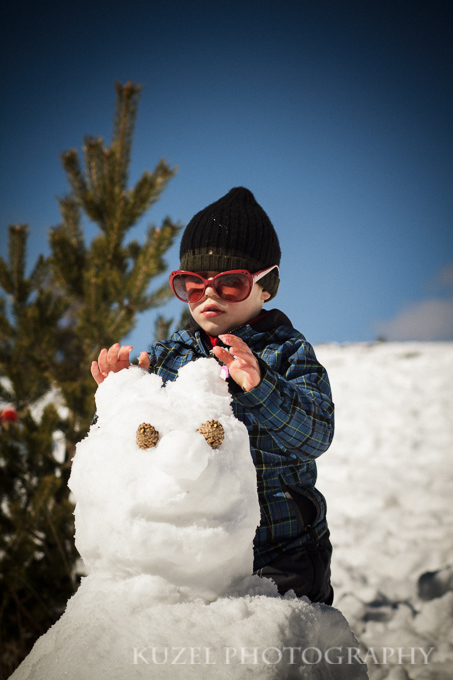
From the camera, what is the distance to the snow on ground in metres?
2.66

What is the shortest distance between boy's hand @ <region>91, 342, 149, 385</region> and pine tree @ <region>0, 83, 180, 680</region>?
4.86ft

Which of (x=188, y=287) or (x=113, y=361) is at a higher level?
(x=188, y=287)

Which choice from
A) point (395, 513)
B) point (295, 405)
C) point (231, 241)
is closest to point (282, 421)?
point (295, 405)

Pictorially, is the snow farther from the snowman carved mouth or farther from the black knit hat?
the black knit hat

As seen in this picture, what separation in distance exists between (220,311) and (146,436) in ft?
1.82

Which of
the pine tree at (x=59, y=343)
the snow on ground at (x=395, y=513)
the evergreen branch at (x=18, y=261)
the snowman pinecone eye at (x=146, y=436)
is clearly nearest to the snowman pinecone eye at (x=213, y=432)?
the snowman pinecone eye at (x=146, y=436)

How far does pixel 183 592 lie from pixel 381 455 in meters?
5.43

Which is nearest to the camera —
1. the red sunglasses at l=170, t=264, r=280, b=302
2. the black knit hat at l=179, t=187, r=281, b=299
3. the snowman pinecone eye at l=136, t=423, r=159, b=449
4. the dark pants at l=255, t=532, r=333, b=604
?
the snowman pinecone eye at l=136, t=423, r=159, b=449

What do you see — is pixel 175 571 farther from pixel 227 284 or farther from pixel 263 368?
pixel 227 284

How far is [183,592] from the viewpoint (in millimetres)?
963

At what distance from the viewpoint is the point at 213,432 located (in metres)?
1.02

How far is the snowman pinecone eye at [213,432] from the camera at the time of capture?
3.31 ft

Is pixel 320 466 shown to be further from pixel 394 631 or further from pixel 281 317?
pixel 281 317

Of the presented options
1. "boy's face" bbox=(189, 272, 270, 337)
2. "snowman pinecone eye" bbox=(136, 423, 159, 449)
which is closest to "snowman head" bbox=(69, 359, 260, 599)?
"snowman pinecone eye" bbox=(136, 423, 159, 449)
